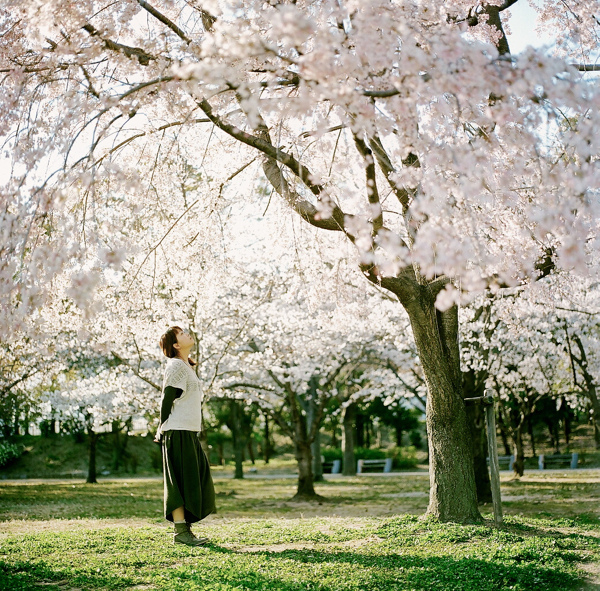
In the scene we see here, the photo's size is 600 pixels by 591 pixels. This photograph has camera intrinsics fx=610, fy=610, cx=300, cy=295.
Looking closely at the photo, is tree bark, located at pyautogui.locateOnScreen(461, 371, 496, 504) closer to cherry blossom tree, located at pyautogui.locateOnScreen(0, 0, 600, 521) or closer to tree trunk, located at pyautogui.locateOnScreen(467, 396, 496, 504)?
tree trunk, located at pyautogui.locateOnScreen(467, 396, 496, 504)

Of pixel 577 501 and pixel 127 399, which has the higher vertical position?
pixel 127 399

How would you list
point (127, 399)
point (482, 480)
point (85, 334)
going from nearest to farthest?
1. point (85, 334)
2. point (482, 480)
3. point (127, 399)

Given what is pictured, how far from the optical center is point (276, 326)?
52.3 ft

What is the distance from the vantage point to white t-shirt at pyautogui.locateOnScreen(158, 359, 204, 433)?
5.10 metres

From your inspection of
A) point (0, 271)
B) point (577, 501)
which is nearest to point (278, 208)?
point (0, 271)

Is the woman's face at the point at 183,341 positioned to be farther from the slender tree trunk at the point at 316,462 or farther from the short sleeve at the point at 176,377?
the slender tree trunk at the point at 316,462

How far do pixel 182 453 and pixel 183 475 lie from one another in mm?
189

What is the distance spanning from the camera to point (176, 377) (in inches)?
201

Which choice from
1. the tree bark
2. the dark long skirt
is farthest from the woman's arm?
the tree bark

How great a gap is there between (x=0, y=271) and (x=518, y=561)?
4115 mm

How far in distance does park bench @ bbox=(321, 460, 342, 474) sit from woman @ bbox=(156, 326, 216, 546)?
20.2 m

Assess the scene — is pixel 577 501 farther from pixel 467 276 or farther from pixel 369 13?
pixel 369 13

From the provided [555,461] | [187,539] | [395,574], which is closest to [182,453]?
[187,539]

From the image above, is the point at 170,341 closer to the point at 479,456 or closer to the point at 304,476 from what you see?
the point at 479,456
